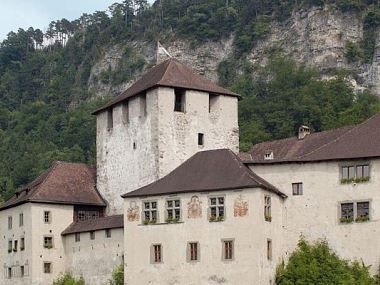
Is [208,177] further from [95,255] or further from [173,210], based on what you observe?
[95,255]

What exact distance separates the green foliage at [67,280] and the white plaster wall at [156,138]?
4.91m

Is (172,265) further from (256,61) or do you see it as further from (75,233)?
(256,61)

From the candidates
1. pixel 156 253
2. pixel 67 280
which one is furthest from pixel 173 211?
pixel 67 280

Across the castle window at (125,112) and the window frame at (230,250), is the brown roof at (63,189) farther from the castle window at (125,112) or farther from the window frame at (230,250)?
the window frame at (230,250)

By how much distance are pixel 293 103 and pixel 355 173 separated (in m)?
65.9

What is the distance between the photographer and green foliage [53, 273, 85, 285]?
2530 inches

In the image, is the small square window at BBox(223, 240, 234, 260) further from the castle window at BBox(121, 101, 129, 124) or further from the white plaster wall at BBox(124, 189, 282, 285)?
the castle window at BBox(121, 101, 129, 124)

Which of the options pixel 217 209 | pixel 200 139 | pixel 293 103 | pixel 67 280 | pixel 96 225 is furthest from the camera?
pixel 293 103

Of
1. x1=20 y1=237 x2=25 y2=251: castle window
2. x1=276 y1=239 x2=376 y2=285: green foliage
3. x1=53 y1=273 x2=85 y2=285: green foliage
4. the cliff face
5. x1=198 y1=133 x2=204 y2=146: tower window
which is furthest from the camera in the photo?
the cliff face

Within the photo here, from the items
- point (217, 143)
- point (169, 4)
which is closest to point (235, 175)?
point (217, 143)

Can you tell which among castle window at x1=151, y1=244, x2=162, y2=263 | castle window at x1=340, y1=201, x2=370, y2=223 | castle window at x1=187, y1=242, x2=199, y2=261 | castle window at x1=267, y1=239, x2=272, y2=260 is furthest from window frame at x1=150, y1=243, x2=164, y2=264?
castle window at x1=340, y1=201, x2=370, y2=223

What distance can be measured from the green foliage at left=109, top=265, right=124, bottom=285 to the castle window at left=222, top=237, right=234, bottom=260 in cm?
794

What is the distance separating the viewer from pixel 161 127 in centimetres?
6366

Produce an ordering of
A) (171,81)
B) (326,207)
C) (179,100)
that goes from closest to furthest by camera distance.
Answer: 1. (326,207)
2. (171,81)
3. (179,100)
